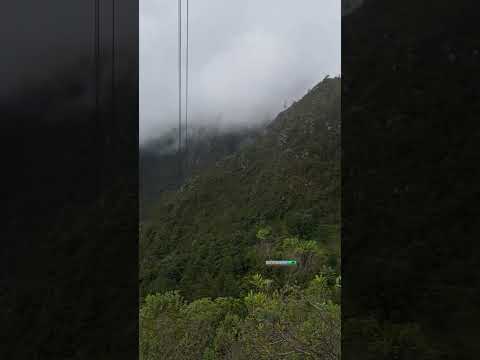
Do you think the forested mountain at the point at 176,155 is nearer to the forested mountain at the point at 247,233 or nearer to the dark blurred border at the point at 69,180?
the forested mountain at the point at 247,233

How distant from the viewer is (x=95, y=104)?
2.29 m

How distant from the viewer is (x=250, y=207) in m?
6.03

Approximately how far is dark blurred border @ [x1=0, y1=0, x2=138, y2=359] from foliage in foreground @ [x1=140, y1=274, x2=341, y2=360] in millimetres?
2479

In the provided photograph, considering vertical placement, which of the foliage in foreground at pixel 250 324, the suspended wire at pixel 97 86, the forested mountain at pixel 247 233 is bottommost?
the foliage in foreground at pixel 250 324

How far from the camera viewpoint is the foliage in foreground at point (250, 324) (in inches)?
172

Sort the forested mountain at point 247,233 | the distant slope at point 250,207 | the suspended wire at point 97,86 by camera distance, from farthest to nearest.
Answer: the distant slope at point 250,207, the forested mountain at point 247,233, the suspended wire at point 97,86
